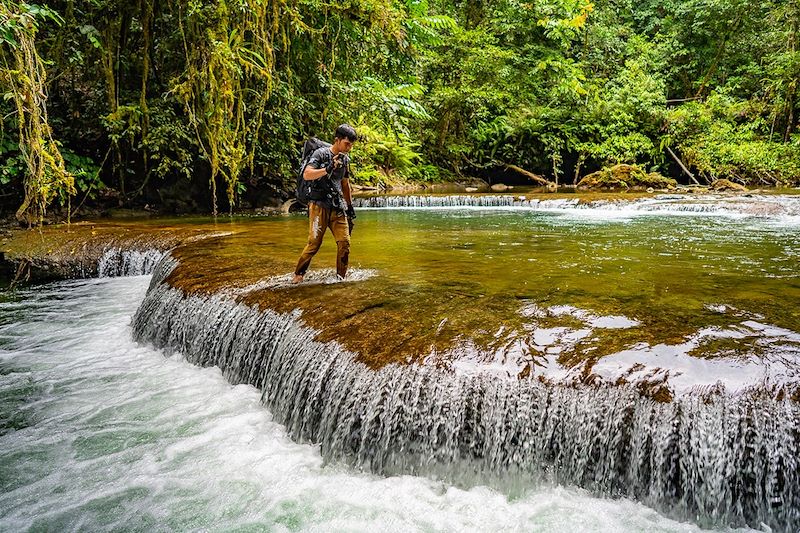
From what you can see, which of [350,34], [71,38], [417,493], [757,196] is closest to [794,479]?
[417,493]

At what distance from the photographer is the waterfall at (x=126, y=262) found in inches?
349

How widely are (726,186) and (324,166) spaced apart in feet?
62.0

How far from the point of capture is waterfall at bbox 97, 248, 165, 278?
8859mm

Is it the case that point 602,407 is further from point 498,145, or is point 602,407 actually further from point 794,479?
point 498,145

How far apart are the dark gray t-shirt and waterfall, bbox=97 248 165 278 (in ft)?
16.1

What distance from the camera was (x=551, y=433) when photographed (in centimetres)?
334

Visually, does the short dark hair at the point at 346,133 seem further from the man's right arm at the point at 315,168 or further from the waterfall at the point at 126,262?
the waterfall at the point at 126,262

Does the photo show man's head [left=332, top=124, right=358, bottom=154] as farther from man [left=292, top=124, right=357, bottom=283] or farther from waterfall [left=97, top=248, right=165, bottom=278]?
waterfall [left=97, top=248, right=165, bottom=278]

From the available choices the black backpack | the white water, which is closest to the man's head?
the black backpack

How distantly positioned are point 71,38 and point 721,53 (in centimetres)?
2724

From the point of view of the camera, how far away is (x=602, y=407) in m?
3.26

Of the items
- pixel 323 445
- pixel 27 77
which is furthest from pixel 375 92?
pixel 323 445

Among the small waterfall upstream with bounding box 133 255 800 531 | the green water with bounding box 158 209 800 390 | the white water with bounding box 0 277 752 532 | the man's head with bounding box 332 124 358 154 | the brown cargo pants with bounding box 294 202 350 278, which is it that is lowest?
the white water with bounding box 0 277 752 532

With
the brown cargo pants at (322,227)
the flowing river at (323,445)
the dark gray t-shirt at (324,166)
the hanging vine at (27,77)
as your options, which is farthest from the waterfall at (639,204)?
the dark gray t-shirt at (324,166)
